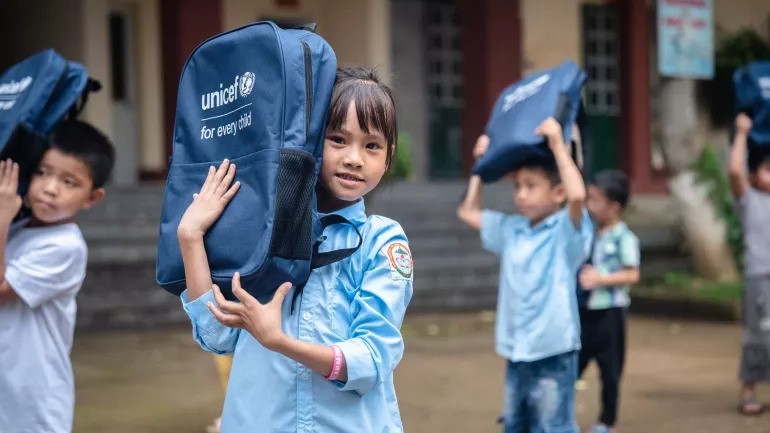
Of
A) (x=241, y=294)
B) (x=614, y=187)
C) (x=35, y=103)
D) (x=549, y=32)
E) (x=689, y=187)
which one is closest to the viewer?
(x=241, y=294)

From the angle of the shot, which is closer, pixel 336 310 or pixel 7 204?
pixel 336 310

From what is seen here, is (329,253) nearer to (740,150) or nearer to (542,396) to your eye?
(542,396)

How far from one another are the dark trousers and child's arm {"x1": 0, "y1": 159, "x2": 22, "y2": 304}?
3.00 m

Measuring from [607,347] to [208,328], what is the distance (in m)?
3.35

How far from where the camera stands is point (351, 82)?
239 cm

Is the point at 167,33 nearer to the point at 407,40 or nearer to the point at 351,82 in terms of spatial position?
the point at 407,40

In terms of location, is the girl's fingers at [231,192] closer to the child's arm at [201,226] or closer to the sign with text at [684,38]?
the child's arm at [201,226]

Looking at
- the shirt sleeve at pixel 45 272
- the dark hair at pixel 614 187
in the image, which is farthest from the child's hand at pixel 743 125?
the shirt sleeve at pixel 45 272

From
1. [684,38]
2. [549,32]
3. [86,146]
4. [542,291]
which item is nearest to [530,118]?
[542,291]

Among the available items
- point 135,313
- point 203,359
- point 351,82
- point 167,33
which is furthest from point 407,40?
point 351,82

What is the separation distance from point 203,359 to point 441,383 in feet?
6.09

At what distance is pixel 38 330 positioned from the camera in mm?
3340

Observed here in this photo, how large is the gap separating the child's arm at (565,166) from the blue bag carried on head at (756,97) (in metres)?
2.01

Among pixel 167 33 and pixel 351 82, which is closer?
pixel 351 82
